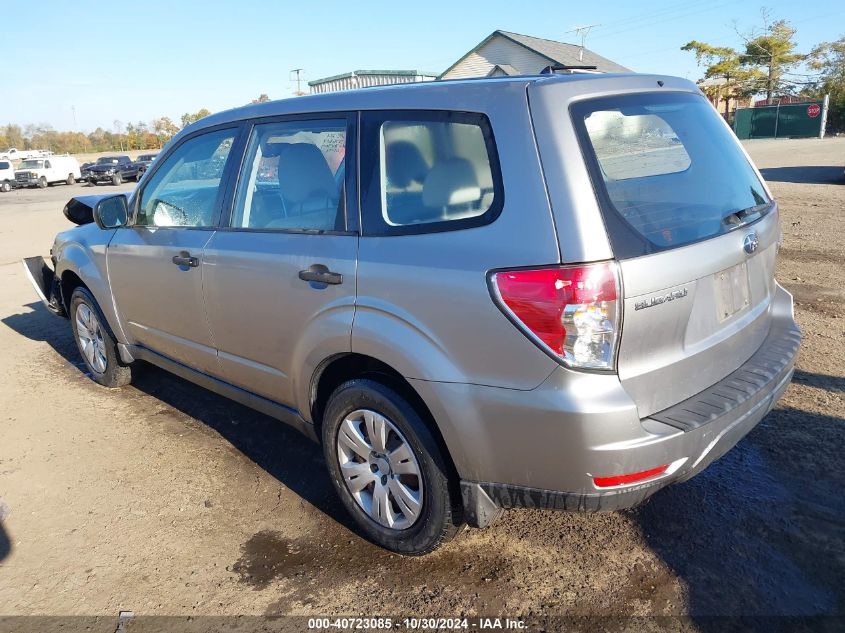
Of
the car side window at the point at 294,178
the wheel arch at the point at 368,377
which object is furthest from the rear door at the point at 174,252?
the wheel arch at the point at 368,377

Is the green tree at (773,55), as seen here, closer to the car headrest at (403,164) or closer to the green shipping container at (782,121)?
the green shipping container at (782,121)

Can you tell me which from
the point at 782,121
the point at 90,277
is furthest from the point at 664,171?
the point at 782,121

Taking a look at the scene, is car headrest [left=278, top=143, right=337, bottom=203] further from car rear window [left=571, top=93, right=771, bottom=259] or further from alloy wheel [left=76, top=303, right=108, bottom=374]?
alloy wheel [left=76, top=303, right=108, bottom=374]

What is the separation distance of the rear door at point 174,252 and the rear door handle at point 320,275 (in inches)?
36.1

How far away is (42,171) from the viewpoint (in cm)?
3591

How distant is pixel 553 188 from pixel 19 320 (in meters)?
6.99

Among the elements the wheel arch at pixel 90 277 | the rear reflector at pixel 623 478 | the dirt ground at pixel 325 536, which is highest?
the wheel arch at pixel 90 277

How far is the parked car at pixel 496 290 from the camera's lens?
2.19 m

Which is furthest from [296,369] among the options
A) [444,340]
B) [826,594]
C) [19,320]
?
[19,320]

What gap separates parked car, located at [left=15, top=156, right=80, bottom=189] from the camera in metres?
35.6

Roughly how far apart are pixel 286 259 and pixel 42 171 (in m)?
39.3

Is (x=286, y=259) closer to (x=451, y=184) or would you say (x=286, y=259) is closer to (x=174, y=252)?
(x=451, y=184)

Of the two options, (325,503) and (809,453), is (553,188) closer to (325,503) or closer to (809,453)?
(325,503)

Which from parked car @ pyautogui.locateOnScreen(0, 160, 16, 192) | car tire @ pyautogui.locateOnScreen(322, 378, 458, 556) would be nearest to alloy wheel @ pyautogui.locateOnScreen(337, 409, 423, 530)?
car tire @ pyautogui.locateOnScreen(322, 378, 458, 556)
